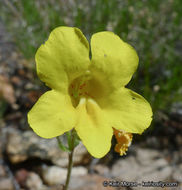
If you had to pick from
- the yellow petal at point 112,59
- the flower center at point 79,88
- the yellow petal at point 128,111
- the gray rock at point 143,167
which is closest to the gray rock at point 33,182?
the gray rock at point 143,167

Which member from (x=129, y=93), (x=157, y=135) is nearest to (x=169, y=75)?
(x=157, y=135)

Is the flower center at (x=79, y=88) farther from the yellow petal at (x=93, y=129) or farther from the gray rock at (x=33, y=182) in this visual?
the gray rock at (x=33, y=182)

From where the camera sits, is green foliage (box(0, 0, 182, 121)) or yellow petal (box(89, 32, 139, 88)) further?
green foliage (box(0, 0, 182, 121))

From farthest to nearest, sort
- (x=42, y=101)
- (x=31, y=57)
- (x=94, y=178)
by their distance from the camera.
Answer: (x=31, y=57) → (x=94, y=178) → (x=42, y=101)

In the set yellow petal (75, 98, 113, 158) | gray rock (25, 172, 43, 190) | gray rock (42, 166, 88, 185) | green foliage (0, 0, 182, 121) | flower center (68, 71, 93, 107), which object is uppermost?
flower center (68, 71, 93, 107)

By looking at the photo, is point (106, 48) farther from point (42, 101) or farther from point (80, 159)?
point (80, 159)

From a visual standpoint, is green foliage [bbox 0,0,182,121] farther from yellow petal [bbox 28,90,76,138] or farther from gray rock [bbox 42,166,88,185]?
yellow petal [bbox 28,90,76,138]

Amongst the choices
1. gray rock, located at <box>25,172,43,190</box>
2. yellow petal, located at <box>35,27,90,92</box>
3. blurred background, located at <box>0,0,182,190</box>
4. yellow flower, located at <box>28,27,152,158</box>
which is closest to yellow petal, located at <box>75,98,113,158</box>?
yellow flower, located at <box>28,27,152,158</box>
